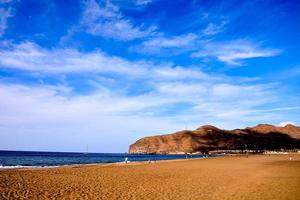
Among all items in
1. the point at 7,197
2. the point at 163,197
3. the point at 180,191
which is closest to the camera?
the point at 7,197

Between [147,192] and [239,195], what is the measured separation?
15.8ft

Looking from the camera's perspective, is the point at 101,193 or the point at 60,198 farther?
the point at 101,193

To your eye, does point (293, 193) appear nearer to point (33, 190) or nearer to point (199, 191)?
point (199, 191)

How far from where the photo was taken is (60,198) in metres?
15.1

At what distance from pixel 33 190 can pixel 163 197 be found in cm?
715

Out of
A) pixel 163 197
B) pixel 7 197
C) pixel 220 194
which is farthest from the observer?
pixel 220 194

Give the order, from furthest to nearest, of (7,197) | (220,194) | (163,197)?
(220,194)
(163,197)
(7,197)

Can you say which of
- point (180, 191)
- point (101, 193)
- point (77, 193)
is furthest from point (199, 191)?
point (77, 193)

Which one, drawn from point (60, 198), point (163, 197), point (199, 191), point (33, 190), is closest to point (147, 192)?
point (163, 197)

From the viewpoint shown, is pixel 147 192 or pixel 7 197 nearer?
pixel 7 197

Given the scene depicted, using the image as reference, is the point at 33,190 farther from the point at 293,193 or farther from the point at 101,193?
the point at 293,193

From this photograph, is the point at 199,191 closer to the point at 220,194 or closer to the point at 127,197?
the point at 220,194

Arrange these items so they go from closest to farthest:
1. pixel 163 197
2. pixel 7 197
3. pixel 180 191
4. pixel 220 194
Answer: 1. pixel 7 197
2. pixel 163 197
3. pixel 220 194
4. pixel 180 191

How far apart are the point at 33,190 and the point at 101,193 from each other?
12.6 ft
